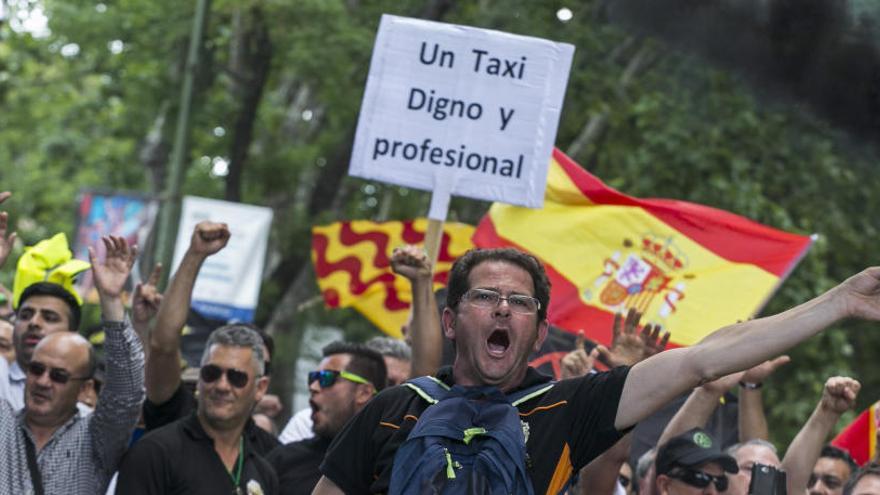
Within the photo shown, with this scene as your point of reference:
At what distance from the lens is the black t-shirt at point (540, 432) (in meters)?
4.52

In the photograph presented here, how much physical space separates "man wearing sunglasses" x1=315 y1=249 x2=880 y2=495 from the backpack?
0.33 feet

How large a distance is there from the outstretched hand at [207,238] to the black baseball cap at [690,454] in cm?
191

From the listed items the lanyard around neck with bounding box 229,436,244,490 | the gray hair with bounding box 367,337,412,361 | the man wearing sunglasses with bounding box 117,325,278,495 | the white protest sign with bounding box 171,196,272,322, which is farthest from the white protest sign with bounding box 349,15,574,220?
the white protest sign with bounding box 171,196,272,322

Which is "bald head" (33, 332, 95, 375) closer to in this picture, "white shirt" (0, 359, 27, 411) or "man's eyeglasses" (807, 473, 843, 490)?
"white shirt" (0, 359, 27, 411)

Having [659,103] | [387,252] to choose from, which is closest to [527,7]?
[659,103]

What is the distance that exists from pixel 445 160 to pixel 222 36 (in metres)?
12.1

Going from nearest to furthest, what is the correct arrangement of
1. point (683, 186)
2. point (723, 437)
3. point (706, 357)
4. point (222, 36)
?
1. point (706, 357)
2. point (723, 437)
3. point (683, 186)
4. point (222, 36)

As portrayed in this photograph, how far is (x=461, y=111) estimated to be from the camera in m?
8.09

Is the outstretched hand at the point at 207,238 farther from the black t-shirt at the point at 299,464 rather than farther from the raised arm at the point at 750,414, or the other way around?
the raised arm at the point at 750,414

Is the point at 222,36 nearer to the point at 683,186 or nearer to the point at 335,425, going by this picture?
the point at 683,186

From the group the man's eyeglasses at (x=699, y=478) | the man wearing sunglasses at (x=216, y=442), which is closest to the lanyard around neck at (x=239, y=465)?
the man wearing sunglasses at (x=216, y=442)

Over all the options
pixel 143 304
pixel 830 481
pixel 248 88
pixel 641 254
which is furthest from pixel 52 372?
pixel 248 88

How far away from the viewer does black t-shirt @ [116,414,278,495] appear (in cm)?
626

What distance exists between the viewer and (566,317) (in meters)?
9.76
